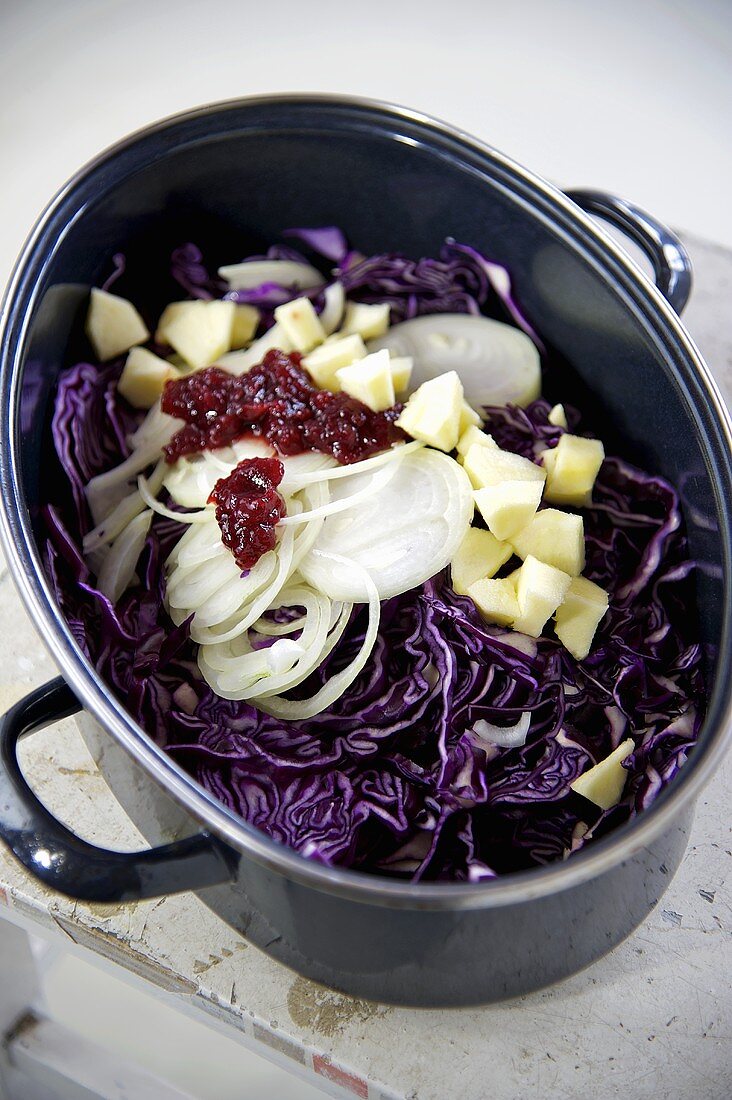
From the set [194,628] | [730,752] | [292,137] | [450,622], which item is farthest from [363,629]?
[292,137]

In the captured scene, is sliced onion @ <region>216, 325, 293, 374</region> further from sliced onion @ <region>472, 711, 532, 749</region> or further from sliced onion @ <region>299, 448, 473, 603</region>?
sliced onion @ <region>472, 711, 532, 749</region>

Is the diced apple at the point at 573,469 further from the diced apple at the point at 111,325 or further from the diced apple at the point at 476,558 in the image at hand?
the diced apple at the point at 111,325

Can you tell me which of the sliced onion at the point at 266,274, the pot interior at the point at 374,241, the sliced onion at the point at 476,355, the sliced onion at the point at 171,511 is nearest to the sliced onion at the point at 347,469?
the sliced onion at the point at 171,511

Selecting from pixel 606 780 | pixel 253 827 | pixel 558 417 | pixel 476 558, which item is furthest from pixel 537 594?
pixel 253 827

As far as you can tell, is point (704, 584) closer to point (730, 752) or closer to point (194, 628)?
point (730, 752)

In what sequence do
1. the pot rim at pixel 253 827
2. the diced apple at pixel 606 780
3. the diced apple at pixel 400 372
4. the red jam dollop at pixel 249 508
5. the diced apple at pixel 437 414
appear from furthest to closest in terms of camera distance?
the diced apple at pixel 400 372 → the diced apple at pixel 437 414 → the red jam dollop at pixel 249 508 → the diced apple at pixel 606 780 → the pot rim at pixel 253 827

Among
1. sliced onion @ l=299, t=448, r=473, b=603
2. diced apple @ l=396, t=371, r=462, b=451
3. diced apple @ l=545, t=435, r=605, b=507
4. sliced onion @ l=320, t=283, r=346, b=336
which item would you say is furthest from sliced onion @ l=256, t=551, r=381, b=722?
sliced onion @ l=320, t=283, r=346, b=336
